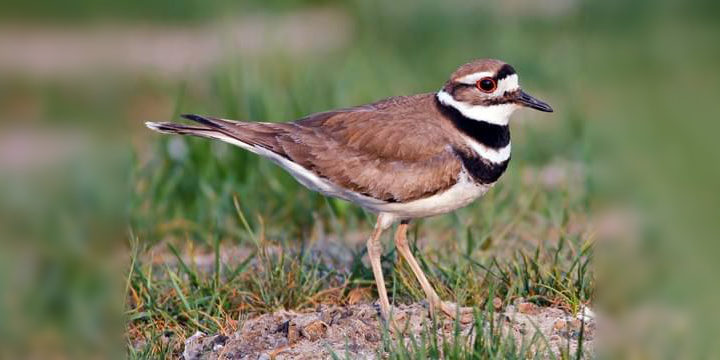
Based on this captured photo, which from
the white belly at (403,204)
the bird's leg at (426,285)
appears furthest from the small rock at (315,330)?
the white belly at (403,204)

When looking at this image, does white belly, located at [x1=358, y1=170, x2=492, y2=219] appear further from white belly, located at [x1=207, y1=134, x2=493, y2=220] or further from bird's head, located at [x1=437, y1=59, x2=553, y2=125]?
bird's head, located at [x1=437, y1=59, x2=553, y2=125]

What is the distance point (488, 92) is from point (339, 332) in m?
1.31

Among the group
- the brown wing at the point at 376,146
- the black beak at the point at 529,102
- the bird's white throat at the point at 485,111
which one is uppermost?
the black beak at the point at 529,102

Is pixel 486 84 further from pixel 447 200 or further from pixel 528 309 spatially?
pixel 528 309

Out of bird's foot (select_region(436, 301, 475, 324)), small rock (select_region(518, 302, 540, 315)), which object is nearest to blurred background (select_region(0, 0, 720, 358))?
small rock (select_region(518, 302, 540, 315))

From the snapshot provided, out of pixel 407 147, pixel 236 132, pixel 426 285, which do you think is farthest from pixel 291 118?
pixel 426 285

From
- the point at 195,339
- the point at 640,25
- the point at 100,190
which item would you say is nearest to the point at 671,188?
the point at 195,339

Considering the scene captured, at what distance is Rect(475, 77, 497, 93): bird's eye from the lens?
5.15 metres

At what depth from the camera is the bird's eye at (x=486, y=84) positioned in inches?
203

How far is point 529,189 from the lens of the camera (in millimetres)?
6754

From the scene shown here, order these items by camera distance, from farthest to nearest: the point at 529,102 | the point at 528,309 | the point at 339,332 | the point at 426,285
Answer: the point at 529,102 → the point at 426,285 → the point at 528,309 → the point at 339,332

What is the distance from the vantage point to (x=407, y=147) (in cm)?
511

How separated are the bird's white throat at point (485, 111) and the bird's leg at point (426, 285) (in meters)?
0.59

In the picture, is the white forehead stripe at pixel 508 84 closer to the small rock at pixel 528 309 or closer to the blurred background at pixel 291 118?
the blurred background at pixel 291 118
